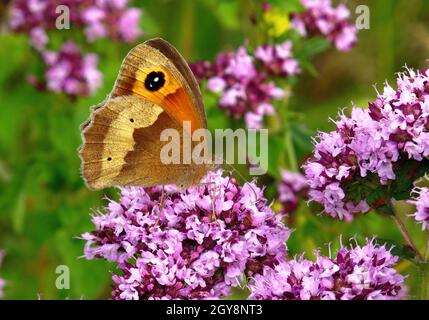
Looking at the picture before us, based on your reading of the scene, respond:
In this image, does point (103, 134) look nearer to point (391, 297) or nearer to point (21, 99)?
point (391, 297)

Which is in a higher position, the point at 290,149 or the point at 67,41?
the point at 67,41

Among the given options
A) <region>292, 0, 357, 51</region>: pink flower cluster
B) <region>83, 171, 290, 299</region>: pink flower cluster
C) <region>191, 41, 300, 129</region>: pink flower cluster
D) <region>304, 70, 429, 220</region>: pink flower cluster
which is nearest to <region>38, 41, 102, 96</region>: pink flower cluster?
<region>191, 41, 300, 129</region>: pink flower cluster

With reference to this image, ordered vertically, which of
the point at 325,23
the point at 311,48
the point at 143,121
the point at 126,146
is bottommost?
the point at 126,146

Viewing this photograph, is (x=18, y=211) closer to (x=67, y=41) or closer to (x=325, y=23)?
(x=67, y=41)

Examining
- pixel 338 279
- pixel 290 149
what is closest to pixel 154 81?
pixel 338 279

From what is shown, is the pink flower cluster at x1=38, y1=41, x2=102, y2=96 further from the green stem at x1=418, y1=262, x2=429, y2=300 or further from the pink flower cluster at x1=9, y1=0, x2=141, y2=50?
the green stem at x1=418, y1=262, x2=429, y2=300

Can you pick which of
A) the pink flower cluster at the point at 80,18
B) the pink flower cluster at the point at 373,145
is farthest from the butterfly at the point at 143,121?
the pink flower cluster at the point at 80,18
